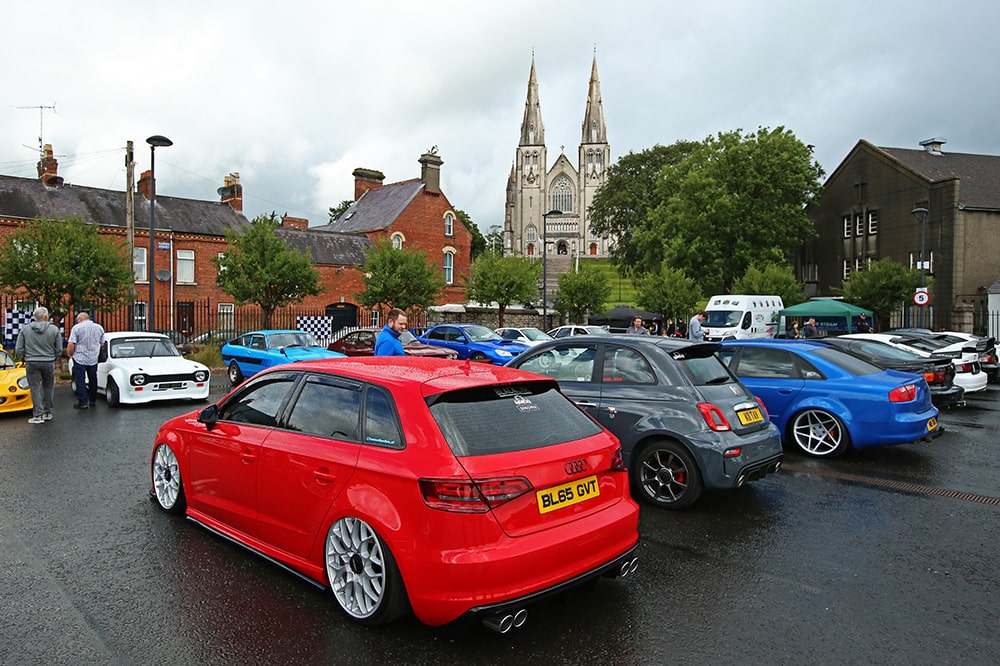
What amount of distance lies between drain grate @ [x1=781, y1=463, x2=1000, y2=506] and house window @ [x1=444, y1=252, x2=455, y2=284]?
3967cm

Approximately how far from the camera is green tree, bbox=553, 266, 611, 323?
129 feet

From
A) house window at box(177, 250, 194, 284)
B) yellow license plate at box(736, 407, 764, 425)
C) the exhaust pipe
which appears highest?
house window at box(177, 250, 194, 284)

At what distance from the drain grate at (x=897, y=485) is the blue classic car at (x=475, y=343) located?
14531 mm

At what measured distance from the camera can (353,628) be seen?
12.4 ft

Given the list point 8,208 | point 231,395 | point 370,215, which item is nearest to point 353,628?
point 231,395

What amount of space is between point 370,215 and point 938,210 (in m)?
35.2

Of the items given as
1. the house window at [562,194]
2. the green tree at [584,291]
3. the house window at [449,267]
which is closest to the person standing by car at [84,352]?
the green tree at [584,291]

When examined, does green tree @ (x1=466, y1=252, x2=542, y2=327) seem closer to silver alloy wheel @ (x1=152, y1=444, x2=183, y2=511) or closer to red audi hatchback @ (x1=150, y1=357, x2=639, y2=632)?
silver alloy wheel @ (x1=152, y1=444, x2=183, y2=511)

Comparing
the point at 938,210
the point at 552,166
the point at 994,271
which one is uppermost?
the point at 552,166

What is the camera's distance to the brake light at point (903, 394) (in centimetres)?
792

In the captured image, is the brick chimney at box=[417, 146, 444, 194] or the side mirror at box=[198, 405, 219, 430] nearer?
the side mirror at box=[198, 405, 219, 430]

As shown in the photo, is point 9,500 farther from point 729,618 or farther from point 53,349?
point 729,618

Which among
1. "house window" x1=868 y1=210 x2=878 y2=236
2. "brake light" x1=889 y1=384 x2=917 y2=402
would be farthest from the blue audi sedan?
"house window" x1=868 y1=210 x2=878 y2=236

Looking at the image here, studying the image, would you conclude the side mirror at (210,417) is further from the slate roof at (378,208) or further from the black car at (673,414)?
the slate roof at (378,208)
